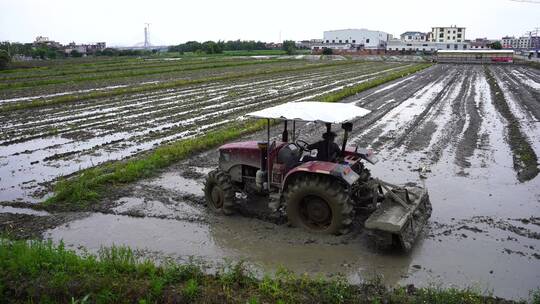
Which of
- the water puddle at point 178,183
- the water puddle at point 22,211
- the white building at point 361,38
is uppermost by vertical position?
the white building at point 361,38

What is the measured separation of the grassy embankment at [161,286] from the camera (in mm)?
4820

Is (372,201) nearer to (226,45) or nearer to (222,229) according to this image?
(222,229)

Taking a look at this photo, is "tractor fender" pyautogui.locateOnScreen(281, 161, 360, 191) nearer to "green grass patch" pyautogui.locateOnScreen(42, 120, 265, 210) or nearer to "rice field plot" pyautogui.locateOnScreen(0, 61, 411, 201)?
"green grass patch" pyautogui.locateOnScreen(42, 120, 265, 210)

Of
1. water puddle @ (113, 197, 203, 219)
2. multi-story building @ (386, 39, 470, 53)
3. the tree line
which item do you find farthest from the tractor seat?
multi-story building @ (386, 39, 470, 53)

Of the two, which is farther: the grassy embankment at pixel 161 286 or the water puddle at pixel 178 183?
the water puddle at pixel 178 183

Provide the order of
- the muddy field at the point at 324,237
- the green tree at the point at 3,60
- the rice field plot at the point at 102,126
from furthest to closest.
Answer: the green tree at the point at 3,60, the rice field plot at the point at 102,126, the muddy field at the point at 324,237

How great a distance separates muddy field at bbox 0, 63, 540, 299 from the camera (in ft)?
20.0

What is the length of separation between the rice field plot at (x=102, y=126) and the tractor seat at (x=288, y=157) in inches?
190

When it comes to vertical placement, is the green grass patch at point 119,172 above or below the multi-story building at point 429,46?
below

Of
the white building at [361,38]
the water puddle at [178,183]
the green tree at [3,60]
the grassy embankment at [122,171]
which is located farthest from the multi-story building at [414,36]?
the water puddle at [178,183]

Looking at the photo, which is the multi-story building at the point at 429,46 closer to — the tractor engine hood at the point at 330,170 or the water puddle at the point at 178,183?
the water puddle at the point at 178,183

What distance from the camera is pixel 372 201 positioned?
7.13 m

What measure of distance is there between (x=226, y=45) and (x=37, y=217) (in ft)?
341

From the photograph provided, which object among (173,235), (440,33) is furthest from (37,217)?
(440,33)
